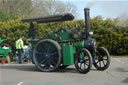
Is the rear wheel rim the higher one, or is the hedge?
the hedge

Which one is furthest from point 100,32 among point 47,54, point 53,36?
point 47,54

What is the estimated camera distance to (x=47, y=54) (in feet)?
28.1

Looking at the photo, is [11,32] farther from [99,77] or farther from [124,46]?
[99,77]

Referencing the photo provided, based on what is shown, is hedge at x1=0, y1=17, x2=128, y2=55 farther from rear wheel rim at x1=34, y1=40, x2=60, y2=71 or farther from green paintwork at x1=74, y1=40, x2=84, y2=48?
green paintwork at x1=74, y1=40, x2=84, y2=48

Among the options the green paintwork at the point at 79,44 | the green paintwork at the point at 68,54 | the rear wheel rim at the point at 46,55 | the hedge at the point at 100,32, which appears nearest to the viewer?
the green paintwork at the point at 68,54

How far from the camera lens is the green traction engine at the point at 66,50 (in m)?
8.04

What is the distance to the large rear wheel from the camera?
27.3ft

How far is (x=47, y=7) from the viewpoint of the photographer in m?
33.2

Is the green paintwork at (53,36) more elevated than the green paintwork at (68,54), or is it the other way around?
the green paintwork at (53,36)

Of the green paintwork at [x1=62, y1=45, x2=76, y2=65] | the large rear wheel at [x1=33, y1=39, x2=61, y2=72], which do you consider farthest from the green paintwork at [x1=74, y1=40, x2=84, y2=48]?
the large rear wheel at [x1=33, y1=39, x2=61, y2=72]

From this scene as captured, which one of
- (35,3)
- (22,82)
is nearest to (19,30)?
(22,82)

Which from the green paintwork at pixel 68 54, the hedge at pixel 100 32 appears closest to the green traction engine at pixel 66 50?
the green paintwork at pixel 68 54

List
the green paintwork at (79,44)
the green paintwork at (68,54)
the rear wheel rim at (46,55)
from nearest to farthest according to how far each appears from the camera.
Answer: the green paintwork at (68,54) < the green paintwork at (79,44) < the rear wheel rim at (46,55)

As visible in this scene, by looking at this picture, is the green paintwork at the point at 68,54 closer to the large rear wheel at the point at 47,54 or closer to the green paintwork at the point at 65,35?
the large rear wheel at the point at 47,54
